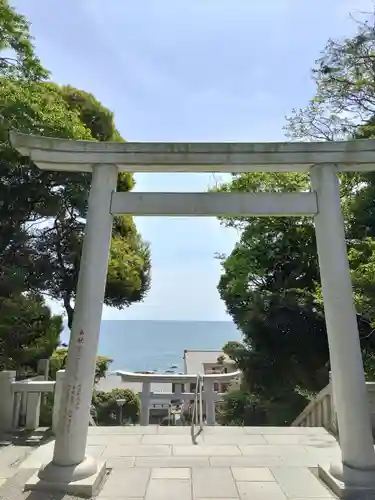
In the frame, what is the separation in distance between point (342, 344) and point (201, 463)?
1991 millimetres

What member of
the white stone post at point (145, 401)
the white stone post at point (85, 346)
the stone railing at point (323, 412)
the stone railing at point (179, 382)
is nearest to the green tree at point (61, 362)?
the stone railing at point (179, 382)

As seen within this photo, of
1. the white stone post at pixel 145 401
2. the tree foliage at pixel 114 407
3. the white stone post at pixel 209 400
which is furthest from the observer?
the tree foliage at pixel 114 407

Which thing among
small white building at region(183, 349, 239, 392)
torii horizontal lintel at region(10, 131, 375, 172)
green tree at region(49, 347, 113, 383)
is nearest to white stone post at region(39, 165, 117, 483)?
torii horizontal lintel at region(10, 131, 375, 172)

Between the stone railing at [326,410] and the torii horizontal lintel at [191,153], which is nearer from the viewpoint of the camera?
the torii horizontal lintel at [191,153]

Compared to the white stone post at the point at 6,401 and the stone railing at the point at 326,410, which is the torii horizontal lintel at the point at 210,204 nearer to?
the stone railing at the point at 326,410

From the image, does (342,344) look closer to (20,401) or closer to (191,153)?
(191,153)

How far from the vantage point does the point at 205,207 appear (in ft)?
13.5

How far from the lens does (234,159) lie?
163 inches

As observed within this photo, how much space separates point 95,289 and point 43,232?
7.02 m

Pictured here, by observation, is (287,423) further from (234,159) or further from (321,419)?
(234,159)

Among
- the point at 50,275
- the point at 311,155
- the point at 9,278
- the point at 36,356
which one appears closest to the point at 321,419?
the point at 311,155

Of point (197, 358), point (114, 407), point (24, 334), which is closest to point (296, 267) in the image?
point (24, 334)

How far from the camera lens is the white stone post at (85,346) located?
11.6 ft

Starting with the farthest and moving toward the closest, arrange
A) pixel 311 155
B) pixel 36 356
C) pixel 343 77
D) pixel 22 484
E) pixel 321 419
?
pixel 343 77 < pixel 36 356 < pixel 321 419 < pixel 311 155 < pixel 22 484
